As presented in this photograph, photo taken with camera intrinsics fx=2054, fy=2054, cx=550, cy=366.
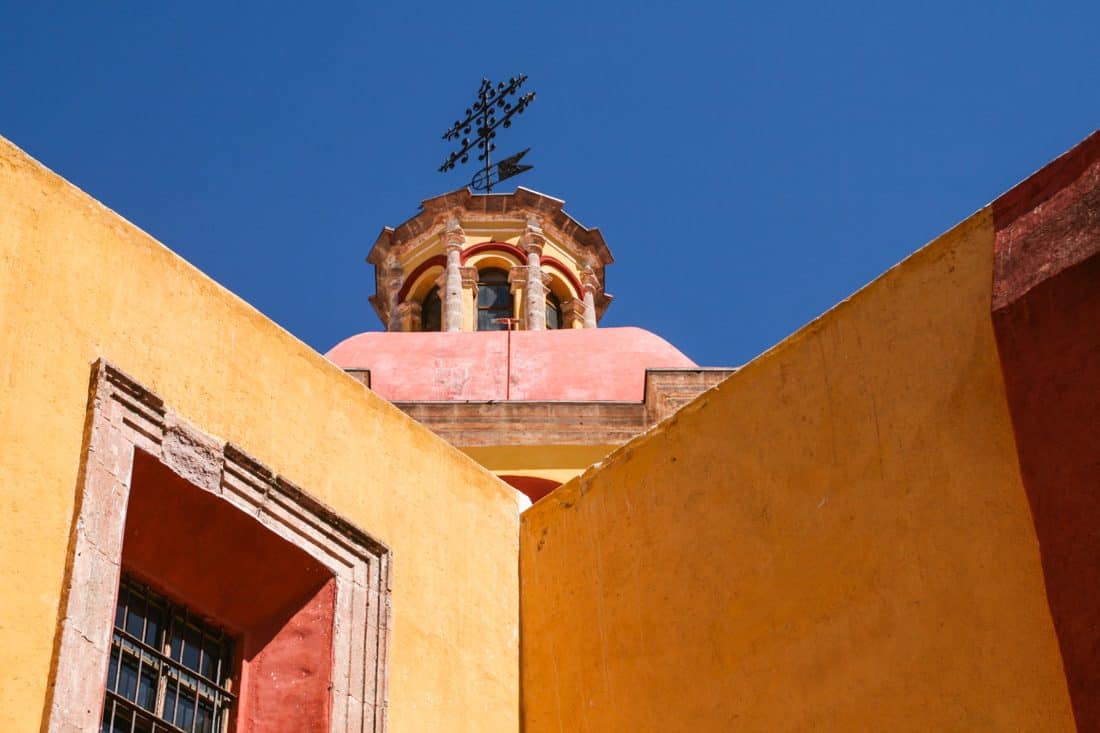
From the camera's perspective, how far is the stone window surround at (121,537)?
579cm

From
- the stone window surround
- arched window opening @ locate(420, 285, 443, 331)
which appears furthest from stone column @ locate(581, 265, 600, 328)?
the stone window surround

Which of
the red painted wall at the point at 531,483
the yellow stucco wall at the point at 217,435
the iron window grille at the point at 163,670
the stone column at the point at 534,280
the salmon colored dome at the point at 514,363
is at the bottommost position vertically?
the iron window grille at the point at 163,670

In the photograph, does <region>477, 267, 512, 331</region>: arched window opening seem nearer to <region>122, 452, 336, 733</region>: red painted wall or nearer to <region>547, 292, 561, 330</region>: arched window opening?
<region>547, 292, 561, 330</region>: arched window opening

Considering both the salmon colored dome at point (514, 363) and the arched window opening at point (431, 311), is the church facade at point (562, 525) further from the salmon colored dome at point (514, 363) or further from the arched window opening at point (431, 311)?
the arched window opening at point (431, 311)

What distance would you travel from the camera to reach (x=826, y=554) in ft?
21.8

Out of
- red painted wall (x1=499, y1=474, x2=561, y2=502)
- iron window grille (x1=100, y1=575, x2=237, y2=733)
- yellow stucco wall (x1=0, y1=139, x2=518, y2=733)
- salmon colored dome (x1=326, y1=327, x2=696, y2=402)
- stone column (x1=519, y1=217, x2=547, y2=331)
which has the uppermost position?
stone column (x1=519, y1=217, x2=547, y2=331)

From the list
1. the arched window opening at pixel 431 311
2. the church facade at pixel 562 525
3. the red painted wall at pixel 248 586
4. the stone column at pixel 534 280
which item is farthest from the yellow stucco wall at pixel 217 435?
the arched window opening at pixel 431 311

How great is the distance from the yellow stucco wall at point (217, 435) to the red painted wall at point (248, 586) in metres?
0.25

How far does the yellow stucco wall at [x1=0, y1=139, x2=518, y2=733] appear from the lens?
5.93 meters

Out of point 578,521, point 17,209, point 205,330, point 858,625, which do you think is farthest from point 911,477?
point 17,209

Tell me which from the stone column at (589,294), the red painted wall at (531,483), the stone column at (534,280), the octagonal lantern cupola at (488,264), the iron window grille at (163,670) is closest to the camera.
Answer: the iron window grille at (163,670)

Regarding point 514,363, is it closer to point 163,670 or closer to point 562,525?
point 562,525

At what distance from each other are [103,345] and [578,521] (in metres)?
2.11

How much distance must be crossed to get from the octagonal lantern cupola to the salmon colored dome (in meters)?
3.91
